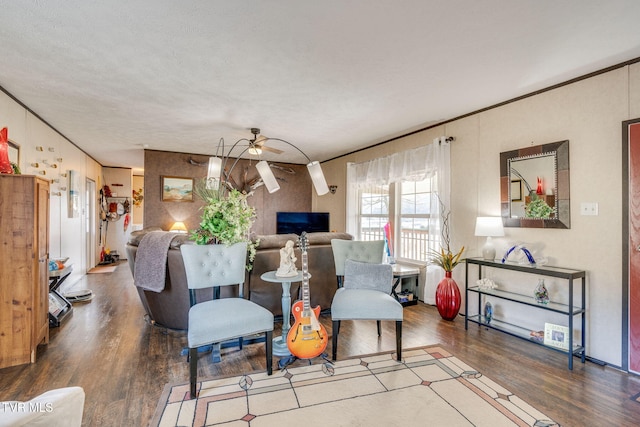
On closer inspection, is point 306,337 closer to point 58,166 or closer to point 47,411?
point 47,411

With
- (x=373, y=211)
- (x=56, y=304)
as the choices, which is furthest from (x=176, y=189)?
(x=373, y=211)

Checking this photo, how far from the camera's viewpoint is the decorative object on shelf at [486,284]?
329cm

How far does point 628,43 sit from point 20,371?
494cm

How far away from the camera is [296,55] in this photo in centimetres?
233

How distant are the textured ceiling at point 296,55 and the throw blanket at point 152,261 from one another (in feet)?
4.68

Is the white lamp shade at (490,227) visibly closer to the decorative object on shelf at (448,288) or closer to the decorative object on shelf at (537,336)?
the decorative object on shelf at (448,288)

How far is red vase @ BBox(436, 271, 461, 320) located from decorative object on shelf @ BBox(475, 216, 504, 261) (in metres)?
0.52

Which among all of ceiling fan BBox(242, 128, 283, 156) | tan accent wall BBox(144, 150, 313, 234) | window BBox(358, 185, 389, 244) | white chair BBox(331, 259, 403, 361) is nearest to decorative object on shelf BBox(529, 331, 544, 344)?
white chair BBox(331, 259, 403, 361)

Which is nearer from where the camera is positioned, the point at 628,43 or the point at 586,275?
the point at 628,43

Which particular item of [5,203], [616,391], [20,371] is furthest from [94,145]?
[616,391]

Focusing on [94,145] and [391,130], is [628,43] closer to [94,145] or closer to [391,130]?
[391,130]

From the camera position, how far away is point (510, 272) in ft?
10.7

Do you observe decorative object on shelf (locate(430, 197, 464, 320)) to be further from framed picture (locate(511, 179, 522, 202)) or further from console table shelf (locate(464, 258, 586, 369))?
framed picture (locate(511, 179, 522, 202))

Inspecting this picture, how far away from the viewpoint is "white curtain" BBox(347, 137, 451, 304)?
3916 mm
